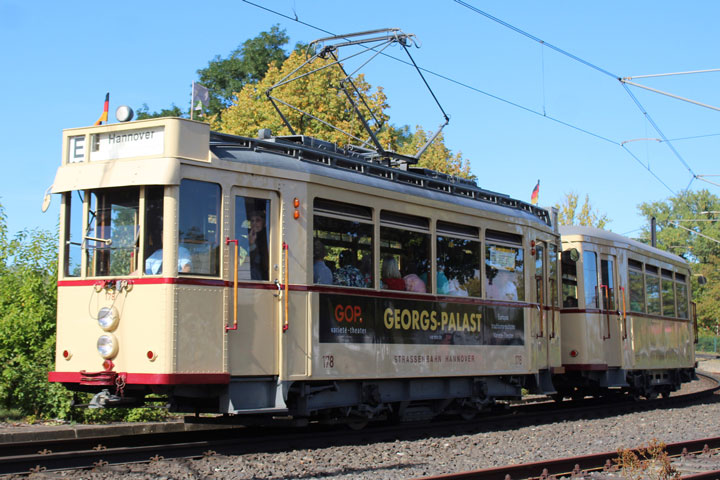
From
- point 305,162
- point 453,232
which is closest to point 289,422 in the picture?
point 305,162

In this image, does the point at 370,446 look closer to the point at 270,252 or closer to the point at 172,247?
the point at 270,252

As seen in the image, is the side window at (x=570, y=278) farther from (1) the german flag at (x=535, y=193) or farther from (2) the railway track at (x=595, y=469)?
(2) the railway track at (x=595, y=469)

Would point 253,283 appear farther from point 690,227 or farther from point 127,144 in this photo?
point 690,227

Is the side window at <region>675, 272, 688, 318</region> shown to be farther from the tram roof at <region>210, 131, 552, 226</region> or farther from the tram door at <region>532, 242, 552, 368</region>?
the tram roof at <region>210, 131, 552, 226</region>

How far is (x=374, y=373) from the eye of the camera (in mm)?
10055

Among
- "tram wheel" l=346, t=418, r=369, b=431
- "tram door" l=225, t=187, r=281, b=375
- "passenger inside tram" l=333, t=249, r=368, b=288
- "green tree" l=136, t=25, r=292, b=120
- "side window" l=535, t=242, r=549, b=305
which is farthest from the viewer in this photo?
"green tree" l=136, t=25, r=292, b=120

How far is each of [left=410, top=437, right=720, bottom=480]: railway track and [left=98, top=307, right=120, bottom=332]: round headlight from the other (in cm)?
355

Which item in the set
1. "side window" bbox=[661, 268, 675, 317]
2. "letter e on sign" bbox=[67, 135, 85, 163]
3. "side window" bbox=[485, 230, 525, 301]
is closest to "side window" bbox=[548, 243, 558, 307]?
"side window" bbox=[485, 230, 525, 301]

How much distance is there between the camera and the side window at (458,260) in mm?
11234

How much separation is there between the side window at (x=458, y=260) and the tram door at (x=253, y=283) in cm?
292

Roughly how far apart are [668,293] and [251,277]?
41.8 ft

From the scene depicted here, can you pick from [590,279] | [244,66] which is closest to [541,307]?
[590,279]

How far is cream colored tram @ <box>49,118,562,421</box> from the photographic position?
829cm

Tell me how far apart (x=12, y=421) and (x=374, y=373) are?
4.94 metres
